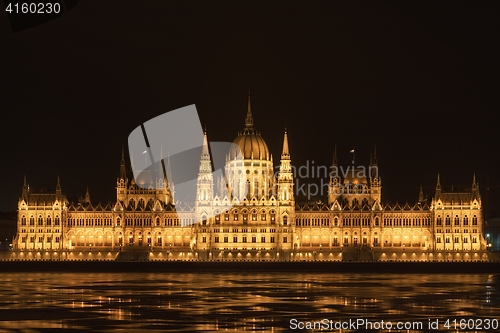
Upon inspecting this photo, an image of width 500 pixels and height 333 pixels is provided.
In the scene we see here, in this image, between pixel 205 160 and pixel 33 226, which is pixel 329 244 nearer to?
pixel 205 160

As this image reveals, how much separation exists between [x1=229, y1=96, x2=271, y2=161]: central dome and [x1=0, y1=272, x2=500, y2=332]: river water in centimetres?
7614

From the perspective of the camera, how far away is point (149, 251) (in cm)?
15750

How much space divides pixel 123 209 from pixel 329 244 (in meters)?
28.9

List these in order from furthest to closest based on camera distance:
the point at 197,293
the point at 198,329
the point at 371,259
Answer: the point at 371,259
the point at 197,293
the point at 198,329

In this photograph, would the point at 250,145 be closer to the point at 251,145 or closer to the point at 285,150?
the point at 251,145

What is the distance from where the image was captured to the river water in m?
56.2

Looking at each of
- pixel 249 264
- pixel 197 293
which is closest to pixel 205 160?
pixel 249 264

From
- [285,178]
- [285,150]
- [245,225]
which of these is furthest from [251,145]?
[245,225]

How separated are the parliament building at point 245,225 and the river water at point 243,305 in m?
62.9

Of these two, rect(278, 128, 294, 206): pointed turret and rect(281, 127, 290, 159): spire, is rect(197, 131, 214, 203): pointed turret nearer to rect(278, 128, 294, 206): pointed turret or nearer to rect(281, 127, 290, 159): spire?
rect(278, 128, 294, 206): pointed turret

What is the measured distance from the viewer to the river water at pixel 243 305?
56219 millimetres

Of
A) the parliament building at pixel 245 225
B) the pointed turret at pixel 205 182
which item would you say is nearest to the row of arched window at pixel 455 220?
the parliament building at pixel 245 225

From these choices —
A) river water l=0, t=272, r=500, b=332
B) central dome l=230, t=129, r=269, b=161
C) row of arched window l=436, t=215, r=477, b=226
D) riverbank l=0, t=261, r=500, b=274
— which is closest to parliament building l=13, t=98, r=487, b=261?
row of arched window l=436, t=215, r=477, b=226

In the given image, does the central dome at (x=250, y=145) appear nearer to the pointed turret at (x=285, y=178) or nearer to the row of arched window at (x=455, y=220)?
the pointed turret at (x=285, y=178)
